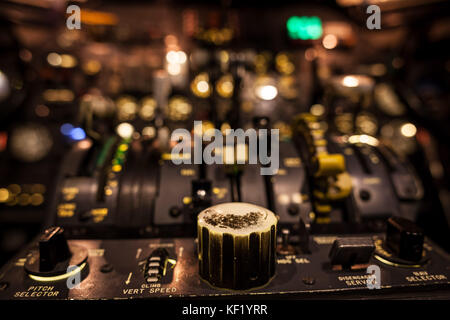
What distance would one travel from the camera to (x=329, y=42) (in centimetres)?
448

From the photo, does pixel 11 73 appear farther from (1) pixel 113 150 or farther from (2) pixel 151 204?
(2) pixel 151 204

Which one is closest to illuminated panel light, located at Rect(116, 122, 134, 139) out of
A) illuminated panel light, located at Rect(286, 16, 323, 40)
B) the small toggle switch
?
the small toggle switch

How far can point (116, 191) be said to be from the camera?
1.37 metres

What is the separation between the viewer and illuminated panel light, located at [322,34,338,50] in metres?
4.44

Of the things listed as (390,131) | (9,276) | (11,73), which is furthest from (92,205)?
(390,131)

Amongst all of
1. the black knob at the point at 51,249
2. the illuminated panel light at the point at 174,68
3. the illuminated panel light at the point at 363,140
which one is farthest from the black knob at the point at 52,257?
the illuminated panel light at the point at 174,68

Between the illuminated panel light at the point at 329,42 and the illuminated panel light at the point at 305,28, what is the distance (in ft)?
1.87

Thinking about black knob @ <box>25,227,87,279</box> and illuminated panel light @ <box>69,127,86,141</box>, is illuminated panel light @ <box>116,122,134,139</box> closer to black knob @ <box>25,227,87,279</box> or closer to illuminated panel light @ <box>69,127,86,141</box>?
illuminated panel light @ <box>69,127,86,141</box>

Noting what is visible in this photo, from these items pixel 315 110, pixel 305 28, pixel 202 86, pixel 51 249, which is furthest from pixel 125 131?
pixel 305 28

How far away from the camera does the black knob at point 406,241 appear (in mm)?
1091

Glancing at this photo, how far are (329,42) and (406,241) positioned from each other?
394 centimetres

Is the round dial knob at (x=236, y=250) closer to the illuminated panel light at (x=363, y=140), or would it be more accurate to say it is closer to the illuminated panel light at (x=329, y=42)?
the illuminated panel light at (x=363, y=140)

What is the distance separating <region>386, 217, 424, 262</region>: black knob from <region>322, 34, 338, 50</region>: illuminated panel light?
3768mm

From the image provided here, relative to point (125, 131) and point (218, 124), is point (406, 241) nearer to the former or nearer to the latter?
point (218, 124)
